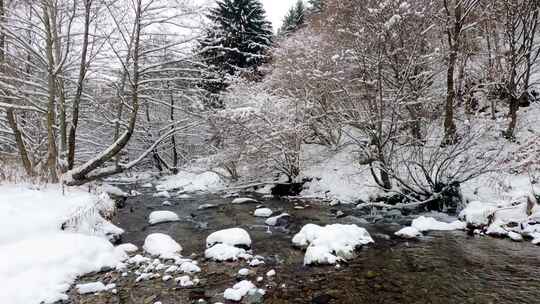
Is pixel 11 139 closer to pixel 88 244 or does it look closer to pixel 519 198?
pixel 88 244

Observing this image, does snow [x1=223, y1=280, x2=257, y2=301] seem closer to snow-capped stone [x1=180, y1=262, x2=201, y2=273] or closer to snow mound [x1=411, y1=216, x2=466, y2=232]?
snow-capped stone [x1=180, y1=262, x2=201, y2=273]

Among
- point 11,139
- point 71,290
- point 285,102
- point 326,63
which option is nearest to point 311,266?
point 71,290

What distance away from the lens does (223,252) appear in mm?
6844

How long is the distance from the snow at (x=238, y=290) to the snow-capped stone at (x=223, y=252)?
1.16m

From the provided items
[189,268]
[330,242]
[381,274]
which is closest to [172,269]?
[189,268]

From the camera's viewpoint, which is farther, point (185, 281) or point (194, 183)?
point (194, 183)

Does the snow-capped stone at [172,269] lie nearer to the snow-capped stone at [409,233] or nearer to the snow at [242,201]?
the snow-capped stone at [409,233]

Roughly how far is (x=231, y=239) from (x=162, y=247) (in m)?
1.37

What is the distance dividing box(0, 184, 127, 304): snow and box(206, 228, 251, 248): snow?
1744mm

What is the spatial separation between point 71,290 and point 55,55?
763 cm

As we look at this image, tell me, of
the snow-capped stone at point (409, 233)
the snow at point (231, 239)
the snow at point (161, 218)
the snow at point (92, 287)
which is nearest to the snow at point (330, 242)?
the snow-capped stone at point (409, 233)

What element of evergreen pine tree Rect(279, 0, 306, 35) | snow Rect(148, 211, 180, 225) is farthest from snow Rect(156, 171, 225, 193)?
evergreen pine tree Rect(279, 0, 306, 35)

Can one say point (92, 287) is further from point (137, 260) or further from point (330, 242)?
point (330, 242)

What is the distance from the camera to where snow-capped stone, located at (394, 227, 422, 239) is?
793cm
